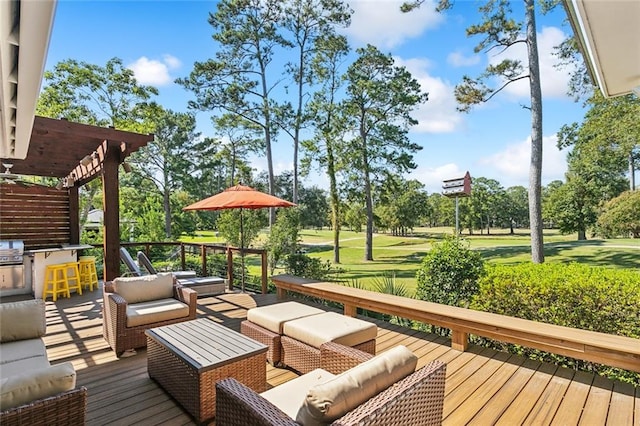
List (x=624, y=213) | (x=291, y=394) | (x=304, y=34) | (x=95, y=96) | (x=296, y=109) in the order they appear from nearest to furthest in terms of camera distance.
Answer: (x=291, y=394)
(x=95, y=96)
(x=624, y=213)
(x=304, y=34)
(x=296, y=109)

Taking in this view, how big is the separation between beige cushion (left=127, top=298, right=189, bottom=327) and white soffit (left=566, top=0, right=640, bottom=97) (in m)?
4.21

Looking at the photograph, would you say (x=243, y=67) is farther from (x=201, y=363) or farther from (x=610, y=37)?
(x=610, y=37)

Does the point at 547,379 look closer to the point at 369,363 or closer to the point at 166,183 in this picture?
the point at 369,363

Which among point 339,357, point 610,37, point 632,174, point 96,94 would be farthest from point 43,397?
point 632,174

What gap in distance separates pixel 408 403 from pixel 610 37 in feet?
6.26

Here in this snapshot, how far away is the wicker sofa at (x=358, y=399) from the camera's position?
141 cm

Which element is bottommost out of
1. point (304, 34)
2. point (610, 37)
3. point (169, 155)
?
point (610, 37)

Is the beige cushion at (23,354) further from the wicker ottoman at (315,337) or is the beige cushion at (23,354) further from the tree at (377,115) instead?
the tree at (377,115)

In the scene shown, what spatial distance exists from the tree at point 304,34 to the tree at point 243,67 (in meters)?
0.66

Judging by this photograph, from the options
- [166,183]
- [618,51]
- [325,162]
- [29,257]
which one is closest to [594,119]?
[325,162]

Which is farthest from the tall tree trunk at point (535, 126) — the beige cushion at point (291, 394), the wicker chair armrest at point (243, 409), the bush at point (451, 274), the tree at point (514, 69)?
the wicker chair armrest at point (243, 409)

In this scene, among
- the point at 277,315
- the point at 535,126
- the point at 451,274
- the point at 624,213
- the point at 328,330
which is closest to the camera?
the point at 328,330

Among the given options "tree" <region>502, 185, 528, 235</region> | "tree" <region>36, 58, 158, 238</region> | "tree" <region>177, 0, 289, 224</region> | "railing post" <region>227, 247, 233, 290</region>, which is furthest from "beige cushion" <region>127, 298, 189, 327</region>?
"tree" <region>502, 185, 528, 235</region>

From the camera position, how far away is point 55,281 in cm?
598
